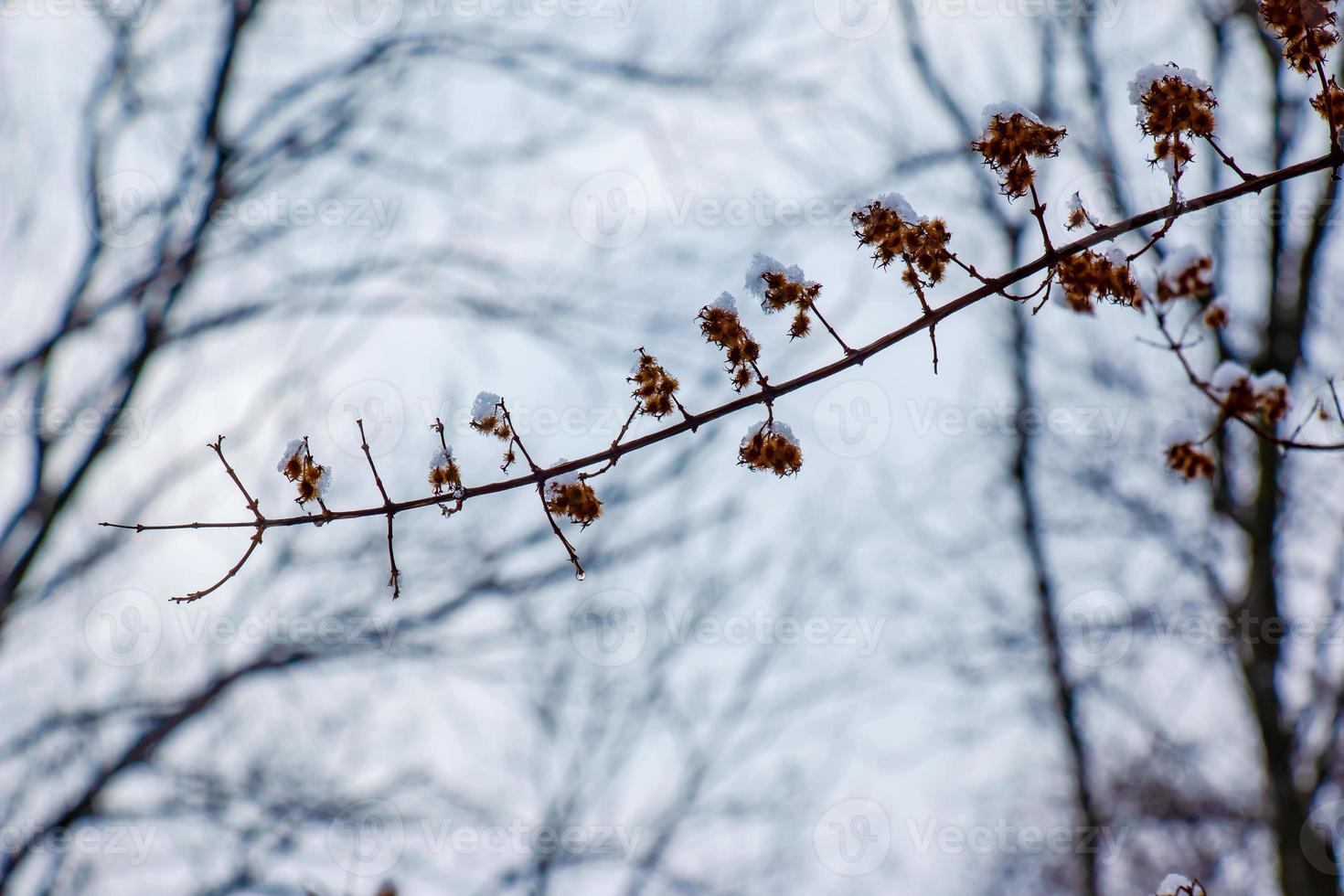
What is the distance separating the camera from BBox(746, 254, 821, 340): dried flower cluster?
233cm

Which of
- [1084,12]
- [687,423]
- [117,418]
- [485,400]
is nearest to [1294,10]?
[687,423]

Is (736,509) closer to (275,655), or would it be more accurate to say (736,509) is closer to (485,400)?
(275,655)

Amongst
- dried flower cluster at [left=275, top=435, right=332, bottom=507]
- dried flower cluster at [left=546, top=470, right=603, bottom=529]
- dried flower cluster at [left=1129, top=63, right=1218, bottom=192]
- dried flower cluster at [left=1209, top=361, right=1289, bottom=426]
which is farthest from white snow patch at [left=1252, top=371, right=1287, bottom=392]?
dried flower cluster at [left=275, top=435, right=332, bottom=507]

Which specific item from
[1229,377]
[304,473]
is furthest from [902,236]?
[304,473]

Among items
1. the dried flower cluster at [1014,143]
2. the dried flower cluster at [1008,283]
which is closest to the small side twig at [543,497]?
the dried flower cluster at [1008,283]

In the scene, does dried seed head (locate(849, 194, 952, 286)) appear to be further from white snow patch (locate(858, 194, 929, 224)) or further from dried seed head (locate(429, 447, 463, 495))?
dried seed head (locate(429, 447, 463, 495))

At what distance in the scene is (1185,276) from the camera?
2438 mm

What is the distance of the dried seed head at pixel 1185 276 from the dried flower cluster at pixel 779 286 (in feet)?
2.79

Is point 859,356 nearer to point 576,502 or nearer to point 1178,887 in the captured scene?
point 576,502

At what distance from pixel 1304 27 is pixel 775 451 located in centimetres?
152

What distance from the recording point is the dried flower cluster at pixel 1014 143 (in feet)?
7.39

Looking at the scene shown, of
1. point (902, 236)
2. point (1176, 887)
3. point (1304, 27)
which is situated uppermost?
point (1304, 27)

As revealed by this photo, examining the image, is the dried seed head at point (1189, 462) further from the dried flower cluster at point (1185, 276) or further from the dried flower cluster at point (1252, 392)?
the dried flower cluster at point (1185, 276)

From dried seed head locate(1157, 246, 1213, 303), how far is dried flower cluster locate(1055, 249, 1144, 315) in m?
0.09
